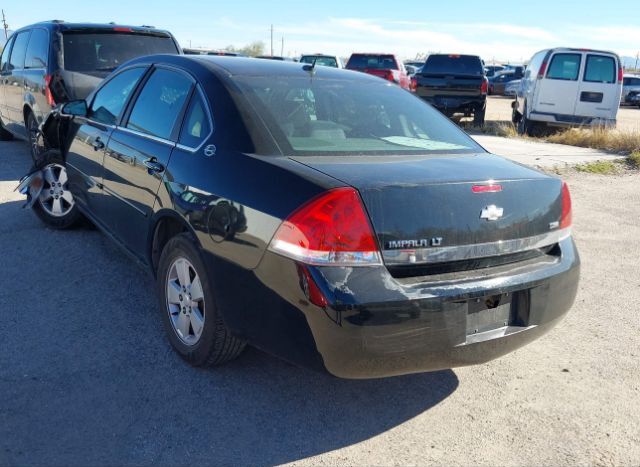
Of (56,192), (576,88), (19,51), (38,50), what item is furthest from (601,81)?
(56,192)

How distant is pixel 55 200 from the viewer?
224 inches

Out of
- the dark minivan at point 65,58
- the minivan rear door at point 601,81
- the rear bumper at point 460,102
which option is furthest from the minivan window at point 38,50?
the minivan rear door at point 601,81

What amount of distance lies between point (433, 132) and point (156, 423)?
2274 mm

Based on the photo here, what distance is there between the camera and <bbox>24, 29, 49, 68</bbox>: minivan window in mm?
7930

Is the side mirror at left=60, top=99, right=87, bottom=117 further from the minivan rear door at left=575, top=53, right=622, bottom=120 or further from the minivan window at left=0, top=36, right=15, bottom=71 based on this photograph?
the minivan rear door at left=575, top=53, right=622, bottom=120

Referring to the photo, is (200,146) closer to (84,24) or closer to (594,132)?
(84,24)

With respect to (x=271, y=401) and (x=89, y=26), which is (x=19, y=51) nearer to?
(x=89, y=26)

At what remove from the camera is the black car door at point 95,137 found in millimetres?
4473

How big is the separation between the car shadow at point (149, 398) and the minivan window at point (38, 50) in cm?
481

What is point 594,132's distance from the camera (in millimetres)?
12828

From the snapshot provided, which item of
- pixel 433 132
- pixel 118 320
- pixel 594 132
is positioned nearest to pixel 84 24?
pixel 118 320

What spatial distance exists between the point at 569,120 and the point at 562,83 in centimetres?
85

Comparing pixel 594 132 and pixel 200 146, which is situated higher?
pixel 200 146

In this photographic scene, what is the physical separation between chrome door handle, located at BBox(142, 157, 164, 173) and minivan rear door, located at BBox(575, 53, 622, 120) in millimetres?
12073
